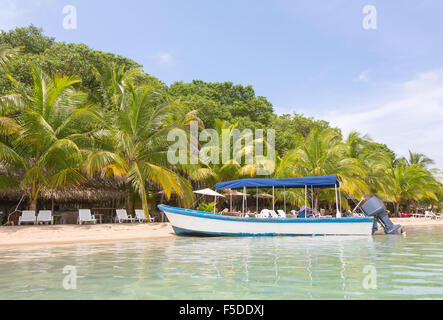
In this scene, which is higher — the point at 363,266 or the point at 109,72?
the point at 109,72

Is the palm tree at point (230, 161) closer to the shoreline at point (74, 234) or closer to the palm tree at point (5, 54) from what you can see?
the shoreline at point (74, 234)

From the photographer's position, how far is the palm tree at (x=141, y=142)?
1625cm

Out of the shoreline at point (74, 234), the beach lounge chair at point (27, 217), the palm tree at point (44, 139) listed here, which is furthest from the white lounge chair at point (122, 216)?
the beach lounge chair at point (27, 217)

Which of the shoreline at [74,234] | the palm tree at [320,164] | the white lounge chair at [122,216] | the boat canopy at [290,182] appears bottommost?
the shoreline at [74,234]

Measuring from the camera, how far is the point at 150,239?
1297cm

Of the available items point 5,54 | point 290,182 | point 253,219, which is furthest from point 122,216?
point 5,54

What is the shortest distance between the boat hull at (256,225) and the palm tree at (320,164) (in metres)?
8.85

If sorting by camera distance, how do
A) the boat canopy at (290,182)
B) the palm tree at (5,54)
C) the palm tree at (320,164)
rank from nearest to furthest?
the boat canopy at (290,182) < the palm tree at (5,54) < the palm tree at (320,164)

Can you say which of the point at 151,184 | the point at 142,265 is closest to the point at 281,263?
the point at 142,265

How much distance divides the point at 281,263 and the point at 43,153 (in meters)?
11.5

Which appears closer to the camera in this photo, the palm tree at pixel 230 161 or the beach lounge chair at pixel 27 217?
the beach lounge chair at pixel 27 217

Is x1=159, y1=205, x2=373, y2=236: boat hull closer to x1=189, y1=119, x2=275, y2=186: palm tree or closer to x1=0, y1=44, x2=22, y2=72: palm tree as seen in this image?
x1=189, y1=119, x2=275, y2=186: palm tree
